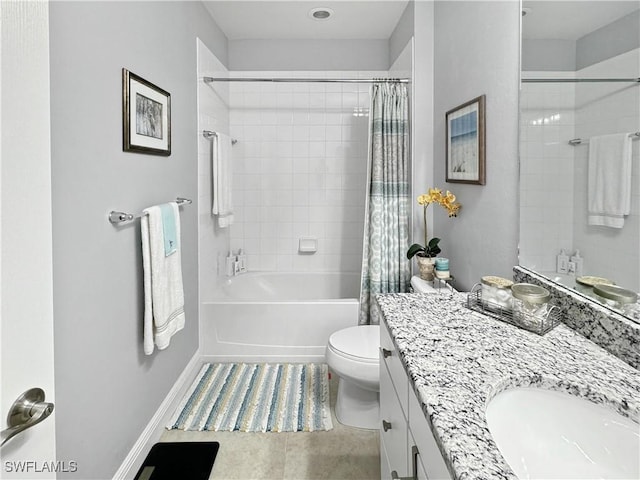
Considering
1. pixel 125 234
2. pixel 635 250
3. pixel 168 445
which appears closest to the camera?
pixel 635 250

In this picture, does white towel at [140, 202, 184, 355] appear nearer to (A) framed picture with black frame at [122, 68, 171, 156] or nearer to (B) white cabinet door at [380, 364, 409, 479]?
(A) framed picture with black frame at [122, 68, 171, 156]

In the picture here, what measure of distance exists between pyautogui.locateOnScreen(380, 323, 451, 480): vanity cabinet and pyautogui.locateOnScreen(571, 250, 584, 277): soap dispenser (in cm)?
62

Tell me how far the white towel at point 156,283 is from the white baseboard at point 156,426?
0.43 metres

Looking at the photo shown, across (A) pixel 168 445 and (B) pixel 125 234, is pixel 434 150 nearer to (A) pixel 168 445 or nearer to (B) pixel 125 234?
(B) pixel 125 234

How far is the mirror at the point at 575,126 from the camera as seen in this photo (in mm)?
1070

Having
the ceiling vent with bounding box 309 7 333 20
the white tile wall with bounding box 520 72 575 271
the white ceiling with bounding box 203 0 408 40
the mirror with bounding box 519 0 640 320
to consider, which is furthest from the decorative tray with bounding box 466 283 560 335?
the ceiling vent with bounding box 309 7 333 20

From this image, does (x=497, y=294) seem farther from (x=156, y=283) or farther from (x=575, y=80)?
(x=156, y=283)

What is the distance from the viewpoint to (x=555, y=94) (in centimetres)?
137

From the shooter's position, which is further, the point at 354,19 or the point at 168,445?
the point at 354,19

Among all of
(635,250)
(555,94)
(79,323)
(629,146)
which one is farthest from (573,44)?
(79,323)

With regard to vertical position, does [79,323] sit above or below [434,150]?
below

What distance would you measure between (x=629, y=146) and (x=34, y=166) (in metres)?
1.30

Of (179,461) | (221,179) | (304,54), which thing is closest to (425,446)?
(179,461)

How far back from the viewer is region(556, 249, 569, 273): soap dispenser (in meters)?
1.34
